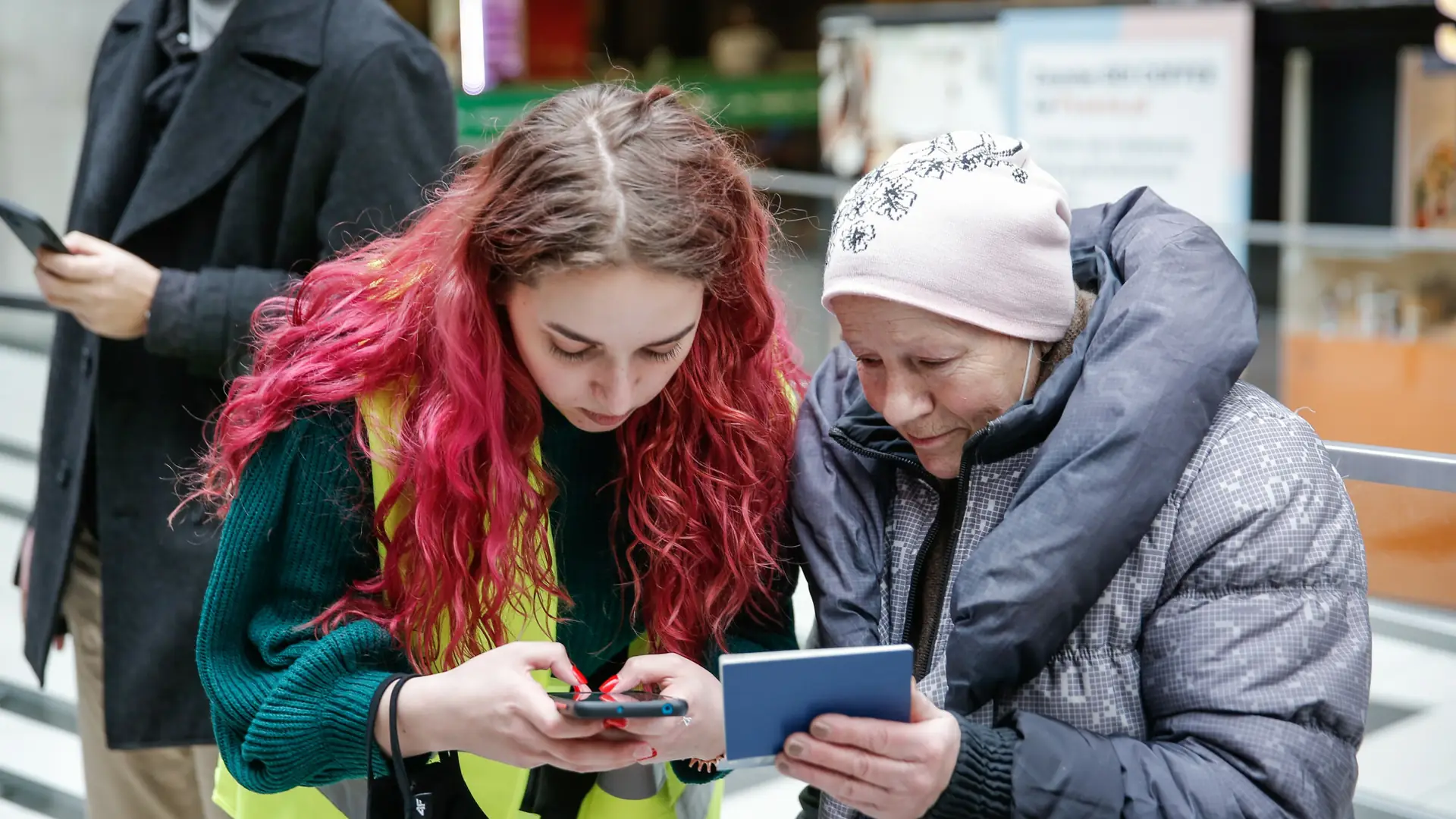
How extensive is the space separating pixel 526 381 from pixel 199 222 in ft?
3.10

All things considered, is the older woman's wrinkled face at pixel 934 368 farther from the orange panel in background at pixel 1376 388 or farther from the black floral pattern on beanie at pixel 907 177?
the orange panel in background at pixel 1376 388

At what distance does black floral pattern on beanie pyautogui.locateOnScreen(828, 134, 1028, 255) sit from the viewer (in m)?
1.61

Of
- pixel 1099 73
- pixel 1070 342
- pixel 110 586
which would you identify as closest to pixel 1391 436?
pixel 1099 73

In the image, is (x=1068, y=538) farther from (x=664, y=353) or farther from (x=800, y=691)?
(x=664, y=353)

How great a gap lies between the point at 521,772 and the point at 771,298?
0.66 m

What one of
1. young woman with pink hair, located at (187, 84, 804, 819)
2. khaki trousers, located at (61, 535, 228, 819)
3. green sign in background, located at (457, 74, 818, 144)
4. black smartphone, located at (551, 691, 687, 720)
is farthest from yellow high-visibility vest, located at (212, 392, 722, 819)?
green sign in background, located at (457, 74, 818, 144)

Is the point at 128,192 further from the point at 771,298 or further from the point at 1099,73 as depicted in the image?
→ the point at 1099,73

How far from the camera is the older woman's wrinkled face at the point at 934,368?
161 centimetres

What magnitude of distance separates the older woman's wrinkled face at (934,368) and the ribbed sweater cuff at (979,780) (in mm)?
352

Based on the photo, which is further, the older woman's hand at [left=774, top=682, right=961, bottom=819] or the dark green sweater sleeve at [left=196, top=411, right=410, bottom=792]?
the dark green sweater sleeve at [left=196, top=411, right=410, bottom=792]

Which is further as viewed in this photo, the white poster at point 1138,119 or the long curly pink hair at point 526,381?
the white poster at point 1138,119

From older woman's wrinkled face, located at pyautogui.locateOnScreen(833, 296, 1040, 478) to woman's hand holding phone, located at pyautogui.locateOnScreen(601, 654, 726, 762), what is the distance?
0.37 m

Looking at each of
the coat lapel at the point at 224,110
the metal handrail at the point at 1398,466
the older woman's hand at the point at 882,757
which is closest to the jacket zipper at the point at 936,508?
the older woman's hand at the point at 882,757

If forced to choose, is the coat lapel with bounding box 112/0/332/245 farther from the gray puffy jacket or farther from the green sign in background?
the green sign in background
